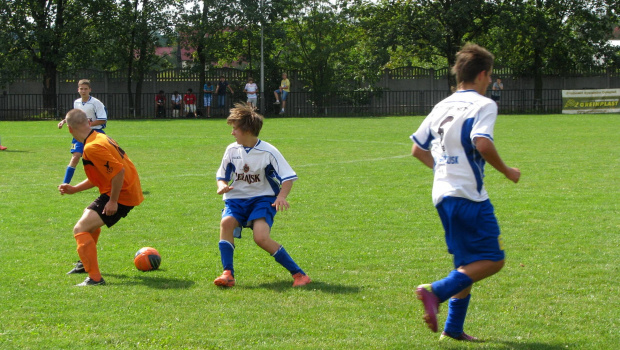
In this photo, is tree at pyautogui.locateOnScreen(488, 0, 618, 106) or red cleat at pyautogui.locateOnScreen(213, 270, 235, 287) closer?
red cleat at pyautogui.locateOnScreen(213, 270, 235, 287)

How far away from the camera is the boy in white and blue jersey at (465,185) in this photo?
12.7 ft

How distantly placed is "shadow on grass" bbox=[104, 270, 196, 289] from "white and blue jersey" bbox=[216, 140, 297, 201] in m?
0.78

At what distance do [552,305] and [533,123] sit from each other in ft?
71.9

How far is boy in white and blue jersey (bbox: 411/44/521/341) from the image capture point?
3875 millimetres

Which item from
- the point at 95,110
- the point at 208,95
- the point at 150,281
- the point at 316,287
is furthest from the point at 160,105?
the point at 316,287

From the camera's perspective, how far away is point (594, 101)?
32188mm

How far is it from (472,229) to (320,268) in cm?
238

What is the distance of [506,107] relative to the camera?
122 ft

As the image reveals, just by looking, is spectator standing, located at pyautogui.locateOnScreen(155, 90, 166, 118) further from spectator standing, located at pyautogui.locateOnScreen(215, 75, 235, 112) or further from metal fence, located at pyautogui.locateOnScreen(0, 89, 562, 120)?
spectator standing, located at pyautogui.locateOnScreen(215, 75, 235, 112)

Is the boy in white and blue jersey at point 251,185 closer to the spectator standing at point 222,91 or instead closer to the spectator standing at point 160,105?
the spectator standing at point 222,91

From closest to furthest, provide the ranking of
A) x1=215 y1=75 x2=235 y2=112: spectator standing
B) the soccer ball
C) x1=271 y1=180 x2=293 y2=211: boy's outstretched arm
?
x1=271 y1=180 x2=293 y2=211: boy's outstretched arm < the soccer ball < x1=215 y1=75 x2=235 y2=112: spectator standing

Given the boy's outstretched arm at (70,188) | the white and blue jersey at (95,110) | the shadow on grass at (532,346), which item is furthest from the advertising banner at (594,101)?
the shadow on grass at (532,346)

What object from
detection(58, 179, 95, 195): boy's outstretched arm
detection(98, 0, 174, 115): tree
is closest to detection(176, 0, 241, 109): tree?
detection(98, 0, 174, 115): tree

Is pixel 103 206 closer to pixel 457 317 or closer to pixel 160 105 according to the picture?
pixel 457 317
